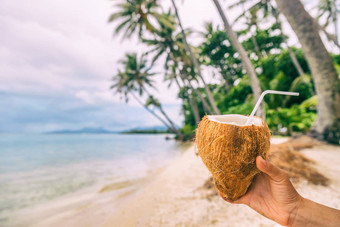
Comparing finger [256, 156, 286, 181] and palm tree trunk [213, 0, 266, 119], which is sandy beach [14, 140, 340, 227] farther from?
palm tree trunk [213, 0, 266, 119]

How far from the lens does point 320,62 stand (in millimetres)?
5395

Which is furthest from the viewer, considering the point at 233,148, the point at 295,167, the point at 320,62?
the point at 320,62

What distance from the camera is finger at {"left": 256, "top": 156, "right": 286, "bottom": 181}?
3.54 feet

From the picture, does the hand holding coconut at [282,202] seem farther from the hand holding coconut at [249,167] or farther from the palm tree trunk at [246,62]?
the palm tree trunk at [246,62]

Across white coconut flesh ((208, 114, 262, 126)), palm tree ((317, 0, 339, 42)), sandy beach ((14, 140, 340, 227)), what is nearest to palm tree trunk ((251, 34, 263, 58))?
palm tree ((317, 0, 339, 42))

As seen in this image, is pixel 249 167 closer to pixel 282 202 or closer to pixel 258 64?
pixel 282 202

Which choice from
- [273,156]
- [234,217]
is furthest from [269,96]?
[234,217]

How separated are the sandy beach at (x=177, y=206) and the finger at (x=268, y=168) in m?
1.61

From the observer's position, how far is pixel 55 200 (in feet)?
15.9

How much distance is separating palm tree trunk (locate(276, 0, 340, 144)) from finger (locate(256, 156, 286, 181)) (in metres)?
6.17

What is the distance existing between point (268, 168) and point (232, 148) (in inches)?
10.5

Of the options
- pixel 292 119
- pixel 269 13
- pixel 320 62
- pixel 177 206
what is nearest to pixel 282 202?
pixel 177 206

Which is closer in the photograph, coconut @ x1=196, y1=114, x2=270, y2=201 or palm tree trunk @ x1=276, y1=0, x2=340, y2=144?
coconut @ x1=196, y1=114, x2=270, y2=201

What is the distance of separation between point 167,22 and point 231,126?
44.8 feet
